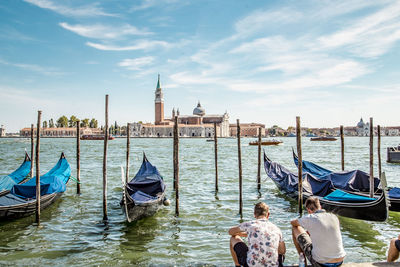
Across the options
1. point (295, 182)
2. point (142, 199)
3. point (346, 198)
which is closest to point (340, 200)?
point (346, 198)

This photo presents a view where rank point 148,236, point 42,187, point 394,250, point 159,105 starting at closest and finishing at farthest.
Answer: point 394,250 → point 148,236 → point 42,187 → point 159,105

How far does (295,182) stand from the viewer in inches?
310

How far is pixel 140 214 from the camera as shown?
Answer: 5621 mm

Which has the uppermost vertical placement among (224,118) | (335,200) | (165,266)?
(224,118)

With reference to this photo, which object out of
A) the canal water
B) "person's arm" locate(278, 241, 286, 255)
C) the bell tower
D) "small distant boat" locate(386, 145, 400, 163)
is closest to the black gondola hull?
the canal water

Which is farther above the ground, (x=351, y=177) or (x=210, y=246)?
(x=351, y=177)

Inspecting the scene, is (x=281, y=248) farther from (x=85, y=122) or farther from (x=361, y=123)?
(x=361, y=123)

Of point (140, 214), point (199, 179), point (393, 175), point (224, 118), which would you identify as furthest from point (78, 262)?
point (224, 118)

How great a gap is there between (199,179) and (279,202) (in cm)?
455

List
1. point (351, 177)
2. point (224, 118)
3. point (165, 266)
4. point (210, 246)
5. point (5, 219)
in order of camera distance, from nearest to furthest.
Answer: point (165, 266), point (210, 246), point (5, 219), point (351, 177), point (224, 118)

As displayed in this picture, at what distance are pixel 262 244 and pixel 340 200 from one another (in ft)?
11.6

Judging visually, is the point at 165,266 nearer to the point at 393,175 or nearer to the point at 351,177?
the point at 351,177

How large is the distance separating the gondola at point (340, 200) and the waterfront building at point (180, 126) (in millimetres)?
75033

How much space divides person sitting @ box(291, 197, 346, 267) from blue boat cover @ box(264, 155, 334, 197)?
14.5 feet
